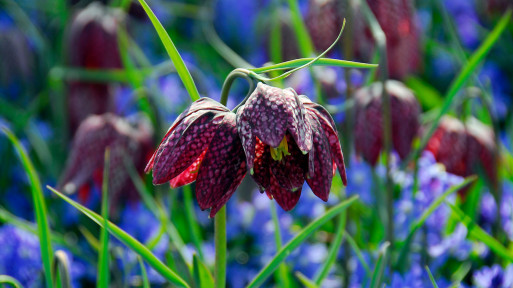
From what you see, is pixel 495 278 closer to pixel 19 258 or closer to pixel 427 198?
pixel 427 198

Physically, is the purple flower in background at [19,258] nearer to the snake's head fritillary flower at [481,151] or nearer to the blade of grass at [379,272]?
the blade of grass at [379,272]

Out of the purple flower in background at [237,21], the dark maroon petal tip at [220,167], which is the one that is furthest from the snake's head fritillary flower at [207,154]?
the purple flower in background at [237,21]

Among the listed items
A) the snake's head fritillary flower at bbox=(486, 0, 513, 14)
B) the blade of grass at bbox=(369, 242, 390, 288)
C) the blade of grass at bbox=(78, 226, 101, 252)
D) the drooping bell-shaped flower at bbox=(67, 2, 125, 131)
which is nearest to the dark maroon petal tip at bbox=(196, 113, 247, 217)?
the blade of grass at bbox=(369, 242, 390, 288)

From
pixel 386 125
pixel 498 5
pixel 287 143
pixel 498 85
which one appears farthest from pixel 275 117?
pixel 498 85

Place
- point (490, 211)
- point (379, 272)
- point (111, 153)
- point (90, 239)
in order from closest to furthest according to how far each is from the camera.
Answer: point (379, 272), point (90, 239), point (111, 153), point (490, 211)

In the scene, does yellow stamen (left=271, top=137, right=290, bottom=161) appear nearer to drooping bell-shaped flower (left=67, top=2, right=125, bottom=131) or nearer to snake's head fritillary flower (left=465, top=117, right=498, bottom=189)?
snake's head fritillary flower (left=465, top=117, right=498, bottom=189)

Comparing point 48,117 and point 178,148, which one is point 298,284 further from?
point 48,117
